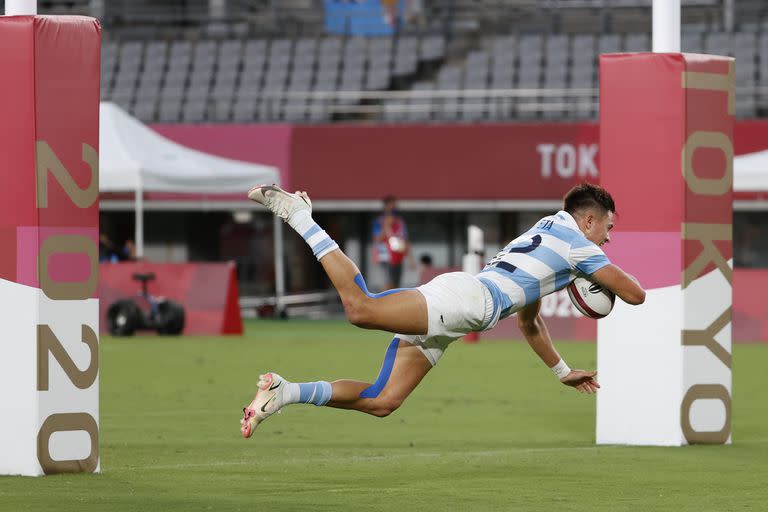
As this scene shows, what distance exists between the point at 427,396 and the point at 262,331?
11814 millimetres

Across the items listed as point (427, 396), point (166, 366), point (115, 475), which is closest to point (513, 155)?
point (166, 366)

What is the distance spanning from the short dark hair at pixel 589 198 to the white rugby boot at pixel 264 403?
2095mm

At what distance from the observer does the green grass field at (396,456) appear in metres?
8.59

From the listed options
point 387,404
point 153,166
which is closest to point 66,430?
point 387,404

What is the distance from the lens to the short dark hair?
942 centimetres

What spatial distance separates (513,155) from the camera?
3161cm

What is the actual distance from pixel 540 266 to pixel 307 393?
5.07 feet

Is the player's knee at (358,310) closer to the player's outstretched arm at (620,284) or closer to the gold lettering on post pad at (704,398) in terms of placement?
the player's outstretched arm at (620,284)

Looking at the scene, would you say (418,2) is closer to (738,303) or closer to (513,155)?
(513,155)

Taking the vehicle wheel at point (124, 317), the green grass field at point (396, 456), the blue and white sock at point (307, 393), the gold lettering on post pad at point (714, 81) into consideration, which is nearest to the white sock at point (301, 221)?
the blue and white sock at point (307, 393)

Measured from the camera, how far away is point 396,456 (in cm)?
1072

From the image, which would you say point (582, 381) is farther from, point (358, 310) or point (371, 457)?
point (371, 457)

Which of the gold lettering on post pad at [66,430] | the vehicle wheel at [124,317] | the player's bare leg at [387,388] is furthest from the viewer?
the vehicle wheel at [124,317]

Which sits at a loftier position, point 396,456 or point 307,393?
point 307,393
